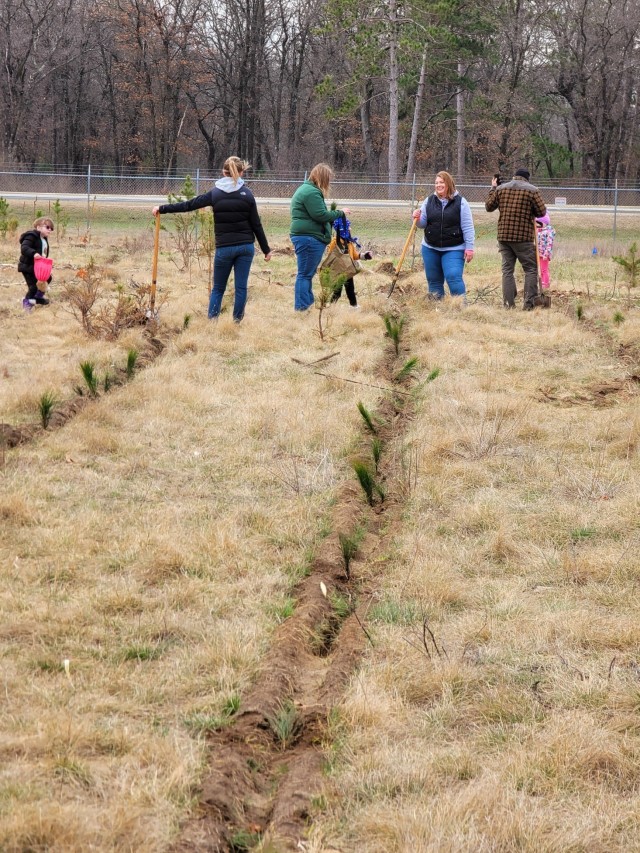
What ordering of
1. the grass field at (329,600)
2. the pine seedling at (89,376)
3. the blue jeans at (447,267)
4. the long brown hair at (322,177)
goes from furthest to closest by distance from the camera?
the blue jeans at (447,267) → the long brown hair at (322,177) → the pine seedling at (89,376) → the grass field at (329,600)

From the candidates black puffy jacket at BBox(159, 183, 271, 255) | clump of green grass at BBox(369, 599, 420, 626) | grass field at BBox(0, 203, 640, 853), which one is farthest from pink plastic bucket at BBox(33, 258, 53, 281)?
clump of green grass at BBox(369, 599, 420, 626)

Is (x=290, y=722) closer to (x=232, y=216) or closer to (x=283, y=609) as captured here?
(x=283, y=609)

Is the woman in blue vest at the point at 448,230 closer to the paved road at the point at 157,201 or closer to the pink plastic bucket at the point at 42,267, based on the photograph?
the pink plastic bucket at the point at 42,267

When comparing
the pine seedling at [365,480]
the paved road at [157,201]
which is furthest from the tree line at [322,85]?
the pine seedling at [365,480]

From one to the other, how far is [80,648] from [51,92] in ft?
159

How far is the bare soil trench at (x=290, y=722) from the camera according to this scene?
2814 mm

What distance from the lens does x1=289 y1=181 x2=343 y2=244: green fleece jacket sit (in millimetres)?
10555

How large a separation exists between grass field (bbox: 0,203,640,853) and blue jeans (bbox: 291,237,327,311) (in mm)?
2421

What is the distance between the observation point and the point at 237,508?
5.29m

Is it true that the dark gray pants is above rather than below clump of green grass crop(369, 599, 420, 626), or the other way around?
above

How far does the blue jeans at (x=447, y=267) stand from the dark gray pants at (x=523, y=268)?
2.37 feet

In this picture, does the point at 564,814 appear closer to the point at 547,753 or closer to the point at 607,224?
the point at 547,753

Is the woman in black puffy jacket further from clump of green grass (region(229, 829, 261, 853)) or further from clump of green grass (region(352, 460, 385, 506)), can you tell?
clump of green grass (region(229, 829, 261, 853))

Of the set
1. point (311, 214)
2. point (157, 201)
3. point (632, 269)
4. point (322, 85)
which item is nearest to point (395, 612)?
point (311, 214)
